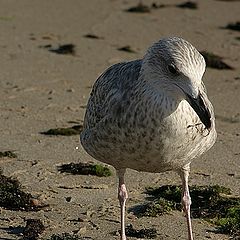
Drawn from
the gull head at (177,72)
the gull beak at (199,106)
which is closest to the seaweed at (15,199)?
the gull head at (177,72)

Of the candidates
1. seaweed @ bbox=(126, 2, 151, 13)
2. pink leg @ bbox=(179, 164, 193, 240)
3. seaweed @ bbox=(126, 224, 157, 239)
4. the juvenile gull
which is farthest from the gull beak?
seaweed @ bbox=(126, 2, 151, 13)

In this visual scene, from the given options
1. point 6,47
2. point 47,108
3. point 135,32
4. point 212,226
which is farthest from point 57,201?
point 135,32

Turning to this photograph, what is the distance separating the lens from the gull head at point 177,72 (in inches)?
208

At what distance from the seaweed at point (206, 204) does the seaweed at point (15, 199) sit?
97 cm

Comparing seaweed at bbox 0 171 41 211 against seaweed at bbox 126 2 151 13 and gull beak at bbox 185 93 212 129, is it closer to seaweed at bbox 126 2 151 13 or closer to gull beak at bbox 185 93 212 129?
gull beak at bbox 185 93 212 129

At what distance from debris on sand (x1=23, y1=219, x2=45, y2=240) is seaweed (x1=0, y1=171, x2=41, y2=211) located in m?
0.35

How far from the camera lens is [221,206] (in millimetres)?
7152

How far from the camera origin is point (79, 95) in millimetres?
10492

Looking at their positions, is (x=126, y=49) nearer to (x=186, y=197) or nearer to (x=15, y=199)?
(x=15, y=199)

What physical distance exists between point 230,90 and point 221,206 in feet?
13.0

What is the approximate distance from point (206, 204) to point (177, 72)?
2.22 m

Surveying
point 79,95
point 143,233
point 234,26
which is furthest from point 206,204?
point 234,26

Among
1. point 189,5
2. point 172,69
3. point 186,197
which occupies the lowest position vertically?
point 189,5

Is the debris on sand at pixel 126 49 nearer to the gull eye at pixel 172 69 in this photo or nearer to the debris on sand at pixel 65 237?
the debris on sand at pixel 65 237
